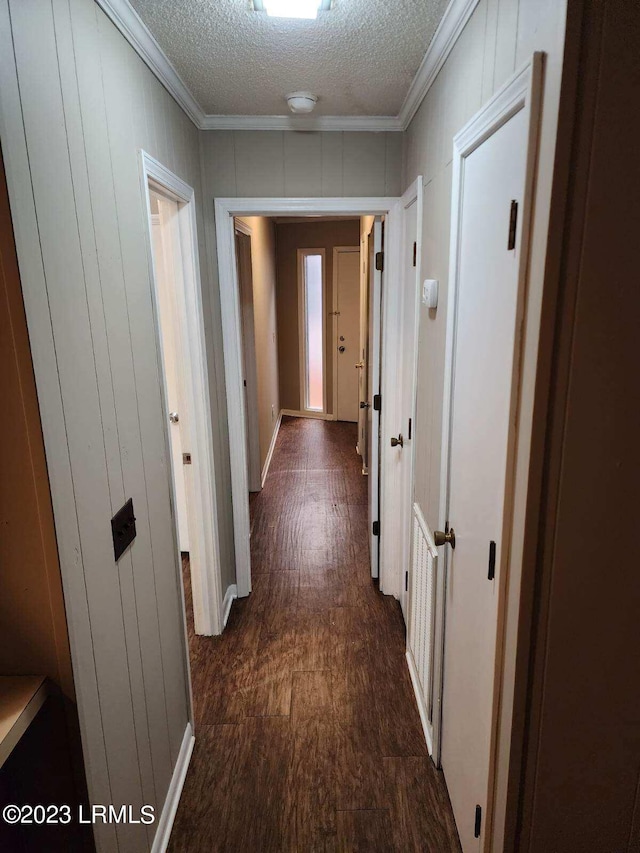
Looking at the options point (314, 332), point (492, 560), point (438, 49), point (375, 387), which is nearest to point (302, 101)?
point (438, 49)

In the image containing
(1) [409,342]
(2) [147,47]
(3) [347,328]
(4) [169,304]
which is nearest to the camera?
(2) [147,47]

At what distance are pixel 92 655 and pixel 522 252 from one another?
1.25 meters

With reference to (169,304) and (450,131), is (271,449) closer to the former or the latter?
(169,304)

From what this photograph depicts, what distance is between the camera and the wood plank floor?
1.68 m

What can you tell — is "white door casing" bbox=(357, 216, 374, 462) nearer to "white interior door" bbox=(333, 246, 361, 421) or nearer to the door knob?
"white interior door" bbox=(333, 246, 361, 421)

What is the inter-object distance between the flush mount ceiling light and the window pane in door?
5129mm

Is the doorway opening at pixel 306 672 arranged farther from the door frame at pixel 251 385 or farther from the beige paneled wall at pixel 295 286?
the beige paneled wall at pixel 295 286

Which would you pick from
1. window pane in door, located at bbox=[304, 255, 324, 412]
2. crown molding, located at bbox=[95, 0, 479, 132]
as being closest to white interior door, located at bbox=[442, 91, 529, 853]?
crown molding, located at bbox=[95, 0, 479, 132]

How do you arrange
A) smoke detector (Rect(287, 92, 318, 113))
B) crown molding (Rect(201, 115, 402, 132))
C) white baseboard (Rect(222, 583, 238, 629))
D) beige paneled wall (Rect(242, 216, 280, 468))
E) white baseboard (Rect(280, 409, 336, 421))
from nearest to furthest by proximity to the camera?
smoke detector (Rect(287, 92, 318, 113)), crown molding (Rect(201, 115, 402, 132)), white baseboard (Rect(222, 583, 238, 629)), beige paneled wall (Rect(242, 216, 280, 468)), white baseboard (Rect(280, 409, 336, 421))

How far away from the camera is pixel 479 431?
4.29 feet

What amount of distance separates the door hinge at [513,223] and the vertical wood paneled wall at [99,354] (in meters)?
0.93

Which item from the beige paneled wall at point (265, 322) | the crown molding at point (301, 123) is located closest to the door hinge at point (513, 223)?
the crown molding at point (301, 123)

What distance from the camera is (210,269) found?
2.48 metres

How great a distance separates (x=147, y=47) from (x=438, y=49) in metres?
0.90
